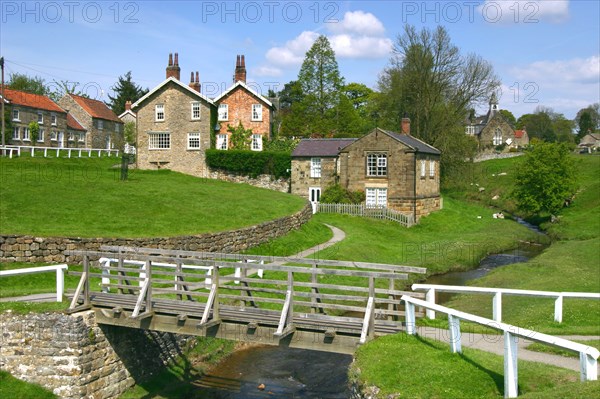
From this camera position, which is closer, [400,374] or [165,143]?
[400,374]

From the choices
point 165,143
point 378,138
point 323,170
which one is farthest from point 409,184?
point 165,143

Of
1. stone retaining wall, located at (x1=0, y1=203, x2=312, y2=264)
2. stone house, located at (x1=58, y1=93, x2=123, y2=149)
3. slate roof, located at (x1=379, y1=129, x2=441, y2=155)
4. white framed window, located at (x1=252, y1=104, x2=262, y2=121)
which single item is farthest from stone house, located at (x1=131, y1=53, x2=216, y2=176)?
stone retaining wall, located at (x1=0, y1=203, x2=312, y2=264)

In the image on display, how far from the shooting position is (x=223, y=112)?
62781mm

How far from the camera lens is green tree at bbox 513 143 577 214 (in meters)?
56.2

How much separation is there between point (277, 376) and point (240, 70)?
47.8m

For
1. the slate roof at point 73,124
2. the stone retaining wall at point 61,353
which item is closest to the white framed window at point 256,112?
the slate roof at point 73,124

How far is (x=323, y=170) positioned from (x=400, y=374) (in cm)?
4583

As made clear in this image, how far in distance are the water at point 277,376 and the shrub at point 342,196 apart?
105 feet

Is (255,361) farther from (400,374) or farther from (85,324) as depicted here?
(400,374)

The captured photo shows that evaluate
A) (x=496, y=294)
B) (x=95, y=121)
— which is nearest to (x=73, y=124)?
(x=95, y=121)

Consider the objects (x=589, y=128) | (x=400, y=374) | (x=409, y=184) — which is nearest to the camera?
(x=400, y=374)

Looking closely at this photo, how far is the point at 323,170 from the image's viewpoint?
57.0m

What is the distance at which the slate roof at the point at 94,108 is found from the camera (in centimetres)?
8629

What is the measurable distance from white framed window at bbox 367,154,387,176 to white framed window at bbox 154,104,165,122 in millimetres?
22488
